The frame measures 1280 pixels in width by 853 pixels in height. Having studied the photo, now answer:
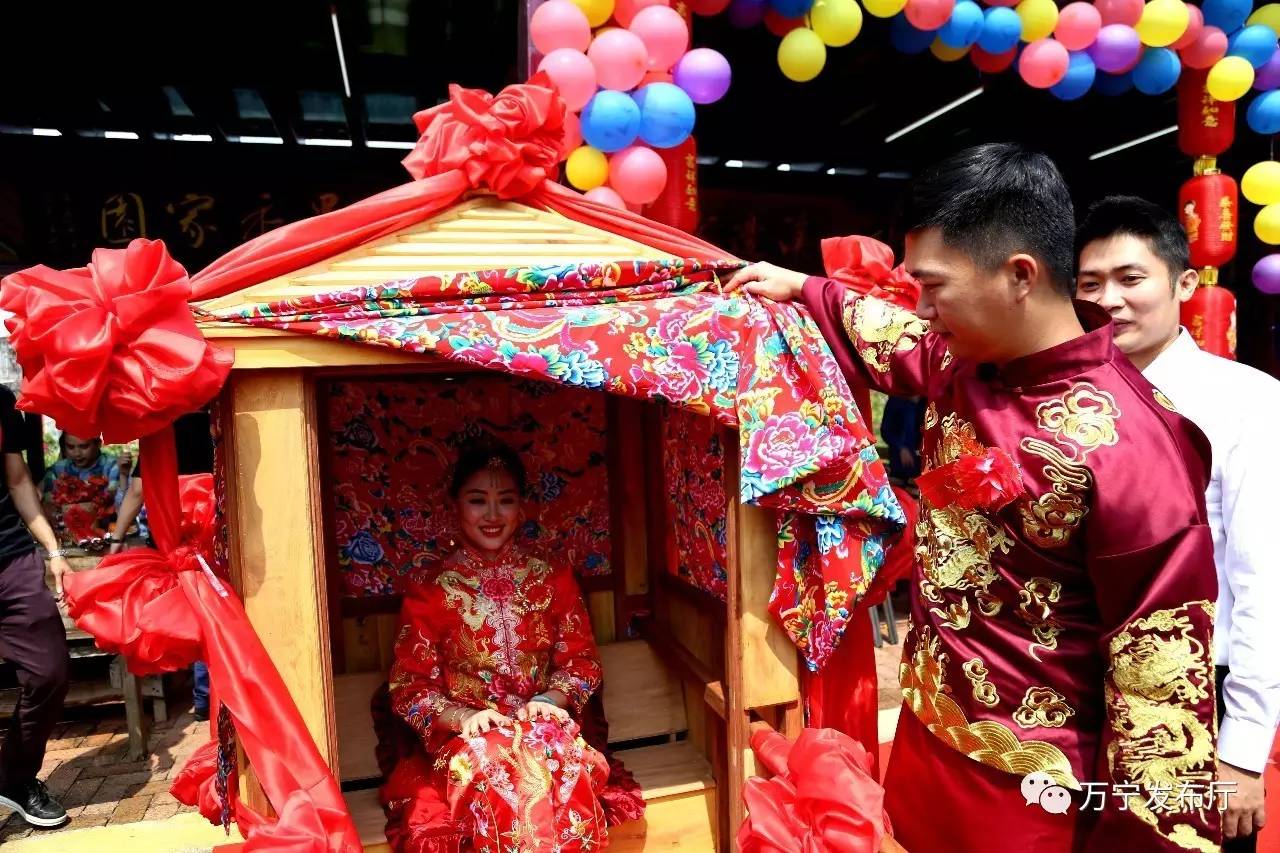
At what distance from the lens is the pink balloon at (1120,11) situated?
452cm

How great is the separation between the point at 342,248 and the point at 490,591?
1.24m

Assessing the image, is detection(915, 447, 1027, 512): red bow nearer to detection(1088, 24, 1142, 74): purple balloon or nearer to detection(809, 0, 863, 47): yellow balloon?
detection(809, 0, 863, 47): yellow balloon

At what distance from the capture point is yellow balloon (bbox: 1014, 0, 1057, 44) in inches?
172

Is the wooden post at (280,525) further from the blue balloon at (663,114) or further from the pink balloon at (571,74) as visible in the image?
the blue balloon at (663,114)

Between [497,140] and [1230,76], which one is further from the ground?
[1230,76]

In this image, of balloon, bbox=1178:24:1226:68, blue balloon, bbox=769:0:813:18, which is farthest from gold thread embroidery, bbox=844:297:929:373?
balloon, bbox=1178:24:1226:68

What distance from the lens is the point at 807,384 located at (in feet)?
6.78

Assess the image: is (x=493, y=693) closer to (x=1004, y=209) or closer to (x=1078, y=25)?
(x=1004, y=209)

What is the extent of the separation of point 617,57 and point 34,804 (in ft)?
13.7

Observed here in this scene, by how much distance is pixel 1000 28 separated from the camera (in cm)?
434

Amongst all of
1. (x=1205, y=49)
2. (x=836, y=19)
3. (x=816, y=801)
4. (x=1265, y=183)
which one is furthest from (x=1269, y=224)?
(x=816, y=801)

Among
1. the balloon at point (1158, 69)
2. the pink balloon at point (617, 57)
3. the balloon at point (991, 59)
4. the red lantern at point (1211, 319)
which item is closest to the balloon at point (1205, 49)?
the balloon at point (1158, 69)

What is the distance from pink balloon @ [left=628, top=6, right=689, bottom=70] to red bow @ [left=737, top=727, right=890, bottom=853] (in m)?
2.86

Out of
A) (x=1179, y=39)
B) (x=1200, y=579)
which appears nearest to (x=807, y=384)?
(x=1200, y=579)
